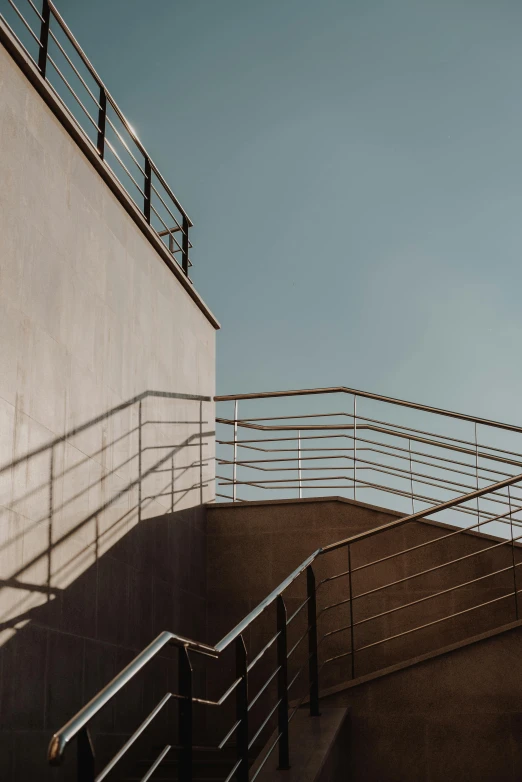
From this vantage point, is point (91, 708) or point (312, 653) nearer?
point (91, 708)

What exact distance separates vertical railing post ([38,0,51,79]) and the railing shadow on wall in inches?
104

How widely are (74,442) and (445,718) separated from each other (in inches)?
122

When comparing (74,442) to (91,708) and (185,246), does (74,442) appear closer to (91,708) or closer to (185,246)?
(91,708)

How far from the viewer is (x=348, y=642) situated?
7508mm

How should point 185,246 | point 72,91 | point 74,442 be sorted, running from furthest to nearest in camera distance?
point 185,246 → point 72,91 → point 74,442

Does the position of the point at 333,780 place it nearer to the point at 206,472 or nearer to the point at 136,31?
the point at 206,472

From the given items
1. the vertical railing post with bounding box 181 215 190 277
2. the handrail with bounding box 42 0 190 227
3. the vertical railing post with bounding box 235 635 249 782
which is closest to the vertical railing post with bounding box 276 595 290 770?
the vertical railing post with bounding box 235 635 249 782

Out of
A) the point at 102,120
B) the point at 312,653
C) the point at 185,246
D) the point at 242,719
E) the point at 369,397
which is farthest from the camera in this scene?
the point at 185,246

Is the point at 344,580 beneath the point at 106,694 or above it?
above

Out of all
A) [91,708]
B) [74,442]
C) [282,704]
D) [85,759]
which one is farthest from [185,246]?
[85,759]

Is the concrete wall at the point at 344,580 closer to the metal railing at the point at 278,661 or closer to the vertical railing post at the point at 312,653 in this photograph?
the metal railing at the point at 278,661

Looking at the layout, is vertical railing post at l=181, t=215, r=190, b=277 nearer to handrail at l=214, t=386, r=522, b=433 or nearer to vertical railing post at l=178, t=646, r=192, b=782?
handrail at l=214, t=386, r=522, b=433

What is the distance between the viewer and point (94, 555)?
5.70 m

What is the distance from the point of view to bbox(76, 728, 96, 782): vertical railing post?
2098 millimetres
